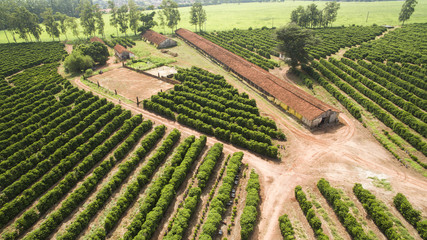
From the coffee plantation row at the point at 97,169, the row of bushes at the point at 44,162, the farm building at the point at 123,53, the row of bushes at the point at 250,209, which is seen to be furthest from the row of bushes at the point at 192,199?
the farm building at the point at 123,53

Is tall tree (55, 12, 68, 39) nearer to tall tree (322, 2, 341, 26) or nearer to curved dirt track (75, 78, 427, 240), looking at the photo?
curved dirt track (75, 78, 427, 240)

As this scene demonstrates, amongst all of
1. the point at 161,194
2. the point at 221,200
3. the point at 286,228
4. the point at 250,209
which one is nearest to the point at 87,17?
the point at 161,194

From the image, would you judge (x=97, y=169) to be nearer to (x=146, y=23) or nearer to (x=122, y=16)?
(x=146, y=23)

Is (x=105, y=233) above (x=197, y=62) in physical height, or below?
below

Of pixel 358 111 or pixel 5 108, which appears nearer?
pixel 358 111

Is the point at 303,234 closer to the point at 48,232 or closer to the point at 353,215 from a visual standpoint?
the point at 353,215

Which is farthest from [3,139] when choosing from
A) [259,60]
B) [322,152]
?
[259,60]

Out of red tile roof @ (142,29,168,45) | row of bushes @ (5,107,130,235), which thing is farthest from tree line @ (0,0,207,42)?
row of bushes @ (5,107,130,235)

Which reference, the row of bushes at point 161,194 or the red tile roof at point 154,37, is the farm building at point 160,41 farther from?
the row of bushes at point 161,194
